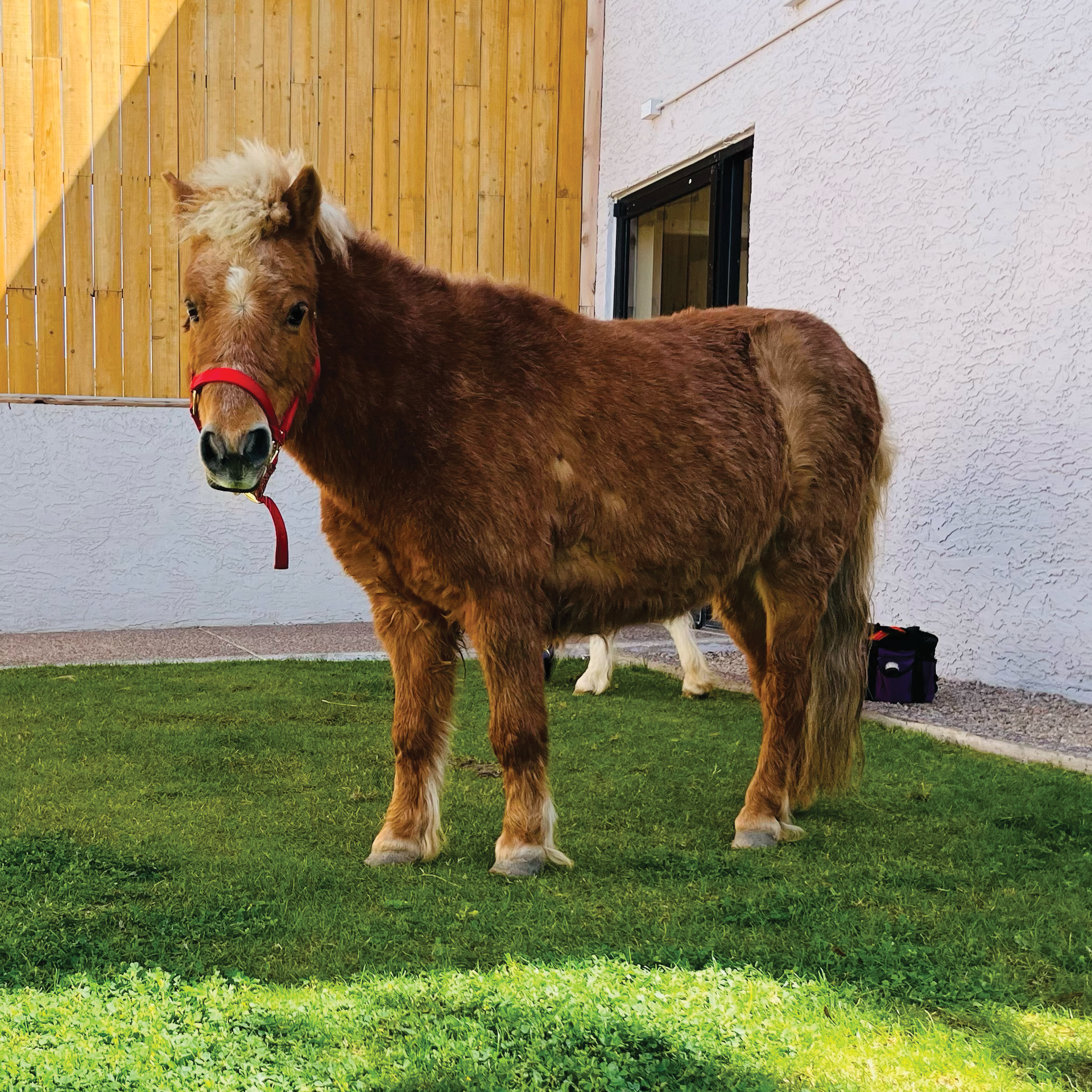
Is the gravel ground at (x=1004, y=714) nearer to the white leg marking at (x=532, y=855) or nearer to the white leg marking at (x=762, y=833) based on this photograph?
the white leg marking at (x=762, y=833)

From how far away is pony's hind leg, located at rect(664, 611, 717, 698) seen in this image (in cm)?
560

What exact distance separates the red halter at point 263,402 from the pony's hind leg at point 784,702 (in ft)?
4.77

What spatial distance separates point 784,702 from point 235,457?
70.1 inches

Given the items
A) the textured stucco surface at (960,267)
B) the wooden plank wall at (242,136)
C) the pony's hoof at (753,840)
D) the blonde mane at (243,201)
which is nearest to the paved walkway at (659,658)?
the textured stucco surface at (960,267)

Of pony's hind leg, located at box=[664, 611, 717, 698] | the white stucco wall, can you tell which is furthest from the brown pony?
the white stucco wall

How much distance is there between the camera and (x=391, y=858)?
307 cm

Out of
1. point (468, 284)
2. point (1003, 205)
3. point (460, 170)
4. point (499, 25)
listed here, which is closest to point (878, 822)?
point (468, 284)

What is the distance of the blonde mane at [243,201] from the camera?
8.48 feet

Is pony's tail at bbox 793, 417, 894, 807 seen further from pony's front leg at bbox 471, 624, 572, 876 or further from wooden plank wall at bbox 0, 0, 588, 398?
wooden plank wall at bbox 0, 0, 588, 398

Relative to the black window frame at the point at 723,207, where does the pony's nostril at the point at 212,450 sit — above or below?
below

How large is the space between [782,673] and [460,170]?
20.5ft

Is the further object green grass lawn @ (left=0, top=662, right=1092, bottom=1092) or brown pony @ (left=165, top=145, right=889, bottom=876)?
brown pony @ (left=165, top=145, right=889, bottom=876)

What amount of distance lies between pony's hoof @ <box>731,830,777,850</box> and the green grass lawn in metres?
0.06

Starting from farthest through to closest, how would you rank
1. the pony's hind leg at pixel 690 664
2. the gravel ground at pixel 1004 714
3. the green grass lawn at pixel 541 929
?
the pony's hind leg at pixel 690 664 → the gravel ground at pixel 1004 714 → the green grass lawn at pixel 541 929
